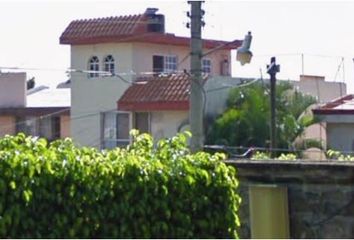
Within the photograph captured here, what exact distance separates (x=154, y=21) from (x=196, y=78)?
19.0 m

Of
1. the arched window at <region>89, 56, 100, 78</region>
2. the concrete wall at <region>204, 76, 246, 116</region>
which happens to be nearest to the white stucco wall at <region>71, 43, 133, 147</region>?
the arched window at <region>89, 56, 100, 78</region>

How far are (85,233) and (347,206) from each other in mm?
2759

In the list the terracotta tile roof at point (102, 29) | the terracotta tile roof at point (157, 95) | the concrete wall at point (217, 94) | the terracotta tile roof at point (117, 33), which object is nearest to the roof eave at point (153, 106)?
the terracotta tile roof at point (157, 95)

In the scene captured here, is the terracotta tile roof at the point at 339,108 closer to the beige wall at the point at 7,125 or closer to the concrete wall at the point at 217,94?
the concrete wall at the point at 217,94

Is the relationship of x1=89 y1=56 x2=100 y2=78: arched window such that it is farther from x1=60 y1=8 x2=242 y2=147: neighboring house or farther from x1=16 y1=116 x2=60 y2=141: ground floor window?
x1=16 y1=116 x2=60 y2=141: ground floor window

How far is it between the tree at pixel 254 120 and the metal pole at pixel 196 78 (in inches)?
620

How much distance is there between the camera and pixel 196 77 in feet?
53.2

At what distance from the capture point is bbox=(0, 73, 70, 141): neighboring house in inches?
1578

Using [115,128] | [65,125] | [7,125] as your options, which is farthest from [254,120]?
[7,125]

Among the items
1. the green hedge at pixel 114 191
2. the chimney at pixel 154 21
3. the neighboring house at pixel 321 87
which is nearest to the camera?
the green hedge at pixel 114 191

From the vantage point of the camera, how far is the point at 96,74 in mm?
36594

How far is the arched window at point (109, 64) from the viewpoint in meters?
36.7

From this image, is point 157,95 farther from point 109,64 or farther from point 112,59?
point 109,64

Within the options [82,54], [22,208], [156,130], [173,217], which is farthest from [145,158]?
[82,54]
